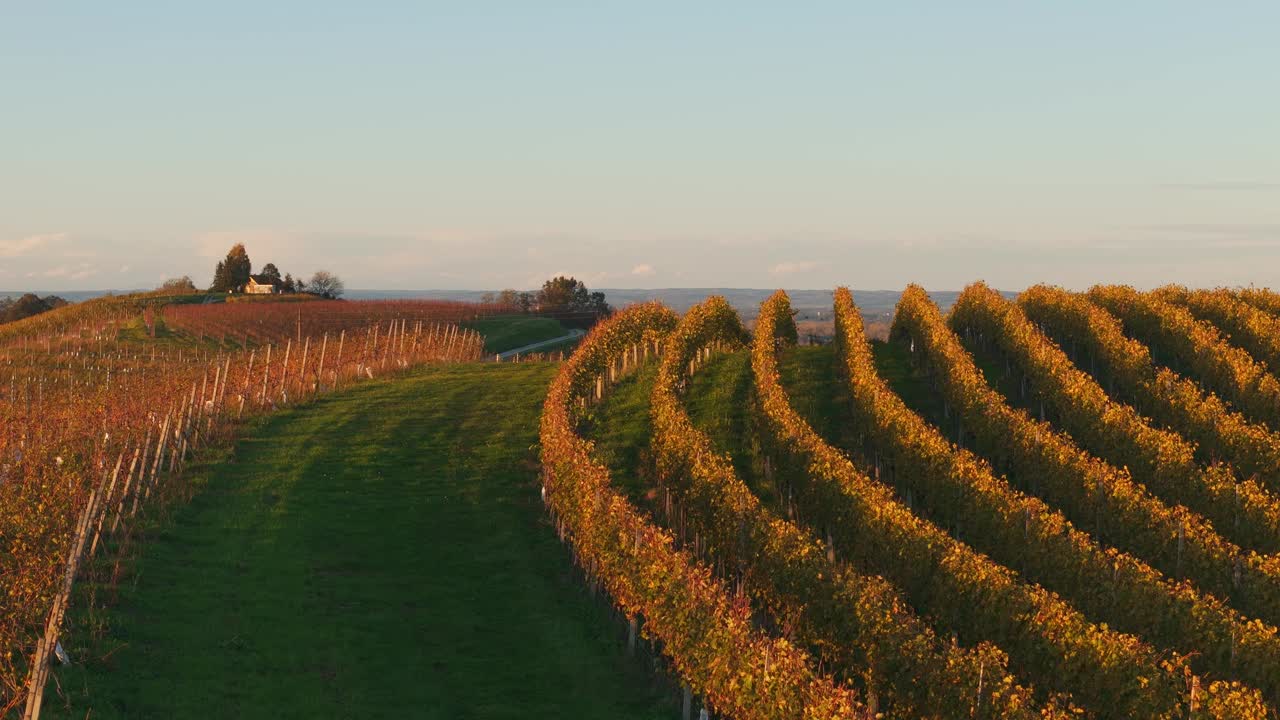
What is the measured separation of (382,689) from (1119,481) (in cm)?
2162

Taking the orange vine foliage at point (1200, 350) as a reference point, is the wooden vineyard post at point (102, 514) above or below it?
below

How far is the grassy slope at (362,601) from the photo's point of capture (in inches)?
941

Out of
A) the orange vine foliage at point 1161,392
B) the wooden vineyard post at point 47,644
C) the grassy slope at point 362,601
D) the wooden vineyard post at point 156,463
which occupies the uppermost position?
the orange vine foliage at point 1161,392

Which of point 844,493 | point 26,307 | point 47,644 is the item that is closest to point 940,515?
point 844,493

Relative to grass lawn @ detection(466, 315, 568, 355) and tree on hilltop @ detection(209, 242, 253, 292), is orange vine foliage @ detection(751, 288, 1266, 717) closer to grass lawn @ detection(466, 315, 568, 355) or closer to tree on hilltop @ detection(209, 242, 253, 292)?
grass lawn @ detection(466, 315, 568, 355)

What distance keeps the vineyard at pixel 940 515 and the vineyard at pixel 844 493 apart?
0.31ft

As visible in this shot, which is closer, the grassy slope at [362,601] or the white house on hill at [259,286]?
the grassy slope at [362,601]

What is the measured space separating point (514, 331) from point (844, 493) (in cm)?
6122

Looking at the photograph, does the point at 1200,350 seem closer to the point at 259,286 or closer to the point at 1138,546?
the point at 1138,546

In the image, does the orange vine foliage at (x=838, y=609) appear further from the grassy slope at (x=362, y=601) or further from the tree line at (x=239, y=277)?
the tree line at (x=239, y=277)

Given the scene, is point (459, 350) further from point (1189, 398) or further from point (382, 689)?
point (382, 689)

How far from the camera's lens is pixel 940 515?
34.7 metres

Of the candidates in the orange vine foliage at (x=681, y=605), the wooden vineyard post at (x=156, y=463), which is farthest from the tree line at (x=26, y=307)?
the orange vine foliage at (x=681, y=605)

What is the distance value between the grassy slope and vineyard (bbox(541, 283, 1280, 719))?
1805mm
